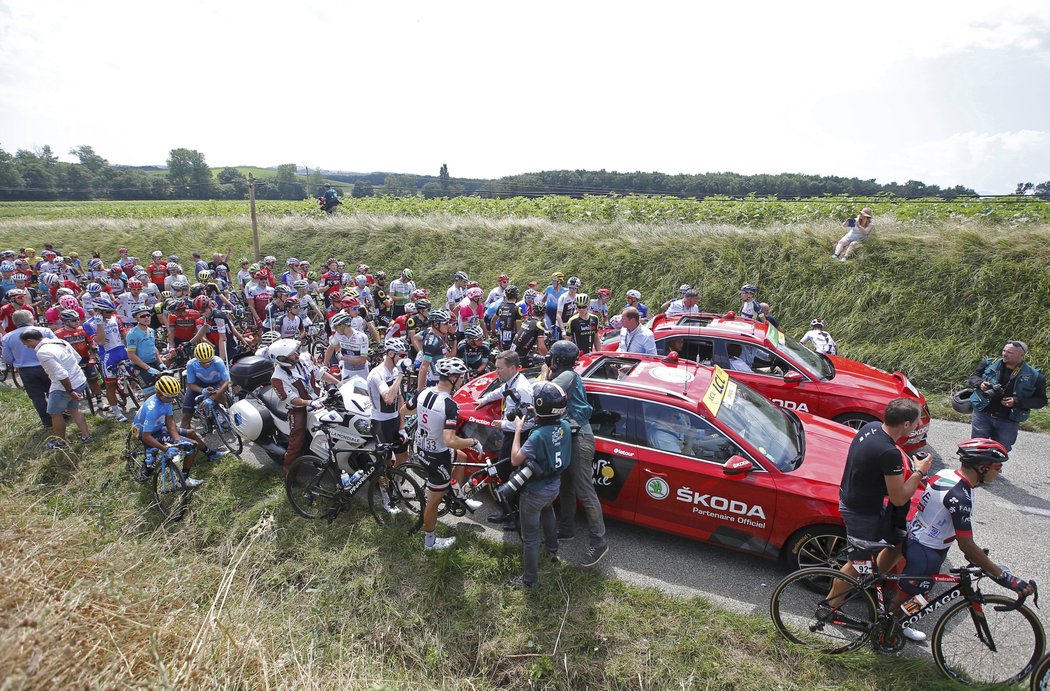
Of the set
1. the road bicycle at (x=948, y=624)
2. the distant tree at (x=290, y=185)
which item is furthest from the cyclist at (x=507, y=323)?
the distant tree at (x=290, y=185)

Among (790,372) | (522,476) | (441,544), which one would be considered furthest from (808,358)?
(441,544)

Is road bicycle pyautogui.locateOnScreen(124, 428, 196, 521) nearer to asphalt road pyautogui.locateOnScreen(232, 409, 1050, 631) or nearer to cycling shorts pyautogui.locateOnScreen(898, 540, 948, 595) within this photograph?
asphalt road pyautogui.locateOnScreen(232, 409, 1050, 631)

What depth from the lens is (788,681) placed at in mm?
3998

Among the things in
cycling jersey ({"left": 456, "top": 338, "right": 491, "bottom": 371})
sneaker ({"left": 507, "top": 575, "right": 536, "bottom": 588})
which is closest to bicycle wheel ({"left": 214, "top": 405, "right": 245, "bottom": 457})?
cycling jersey ({"left": 456, "top": 338, "right": 491, "bottom": 371})

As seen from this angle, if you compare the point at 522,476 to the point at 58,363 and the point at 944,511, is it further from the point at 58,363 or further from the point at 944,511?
the point at 58,363

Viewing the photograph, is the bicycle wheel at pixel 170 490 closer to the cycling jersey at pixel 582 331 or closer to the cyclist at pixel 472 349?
the cyclist at pixel 472 349

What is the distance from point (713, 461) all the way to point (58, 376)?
322 inches

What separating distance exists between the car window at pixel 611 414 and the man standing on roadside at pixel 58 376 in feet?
22.9

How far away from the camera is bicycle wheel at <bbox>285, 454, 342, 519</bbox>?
6.11 m

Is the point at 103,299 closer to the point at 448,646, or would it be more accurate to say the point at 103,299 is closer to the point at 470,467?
the point at 470,467

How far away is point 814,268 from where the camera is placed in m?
13.5

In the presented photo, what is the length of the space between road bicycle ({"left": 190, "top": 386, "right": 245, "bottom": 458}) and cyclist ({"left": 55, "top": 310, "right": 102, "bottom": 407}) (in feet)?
7.76

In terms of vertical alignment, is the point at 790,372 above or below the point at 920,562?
above

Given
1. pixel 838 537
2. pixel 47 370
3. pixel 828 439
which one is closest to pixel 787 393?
pixel 828 439
